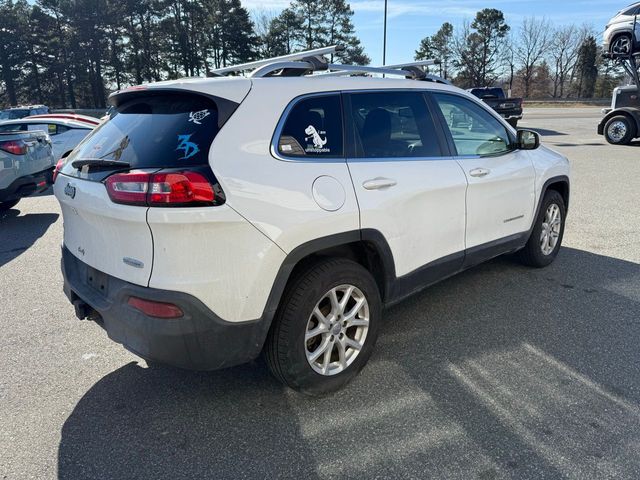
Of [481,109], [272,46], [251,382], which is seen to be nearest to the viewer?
[251,382]

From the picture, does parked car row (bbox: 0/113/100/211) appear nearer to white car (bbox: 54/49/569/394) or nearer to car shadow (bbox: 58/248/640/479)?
white car (bbox: 54/49/569/394)

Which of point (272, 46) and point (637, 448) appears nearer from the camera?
point (637, 448)

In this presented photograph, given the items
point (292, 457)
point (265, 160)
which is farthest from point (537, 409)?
point (265, 160)

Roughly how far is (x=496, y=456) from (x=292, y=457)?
994 millimetres

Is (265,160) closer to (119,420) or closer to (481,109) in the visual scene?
(119,420)

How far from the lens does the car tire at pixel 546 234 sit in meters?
4.62

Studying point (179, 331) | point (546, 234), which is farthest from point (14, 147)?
point (546, 234)

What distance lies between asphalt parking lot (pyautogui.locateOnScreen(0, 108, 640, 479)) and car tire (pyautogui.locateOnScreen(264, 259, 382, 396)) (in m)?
0.17

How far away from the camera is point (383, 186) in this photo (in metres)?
2.93

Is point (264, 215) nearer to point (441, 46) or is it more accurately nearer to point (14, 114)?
point (14, 114)

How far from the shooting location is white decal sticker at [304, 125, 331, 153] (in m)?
2.70

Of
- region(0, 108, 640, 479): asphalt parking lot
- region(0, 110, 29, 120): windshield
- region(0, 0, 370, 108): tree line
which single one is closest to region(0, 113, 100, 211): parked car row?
region(0, 108, 640, 479): asphalt parking lot

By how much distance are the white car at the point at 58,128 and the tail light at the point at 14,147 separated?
4189 millimetres

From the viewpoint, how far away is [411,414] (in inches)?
105
